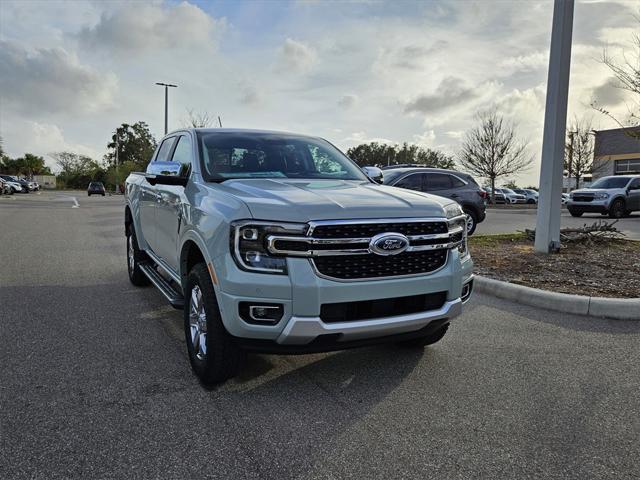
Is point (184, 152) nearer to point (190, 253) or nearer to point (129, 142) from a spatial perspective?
point (190, 253)

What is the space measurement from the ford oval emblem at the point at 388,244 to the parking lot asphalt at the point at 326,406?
0.97 meters

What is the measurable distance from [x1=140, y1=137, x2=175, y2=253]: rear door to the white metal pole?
19.3ft

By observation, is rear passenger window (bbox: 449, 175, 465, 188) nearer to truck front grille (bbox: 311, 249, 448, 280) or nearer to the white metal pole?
the white metal pole

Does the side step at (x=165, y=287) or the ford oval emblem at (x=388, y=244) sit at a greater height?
the ford oval emblem at (x=388, y=244)

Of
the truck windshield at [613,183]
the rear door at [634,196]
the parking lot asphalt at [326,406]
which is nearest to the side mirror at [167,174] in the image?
the parking lot asphalt at [326,406]

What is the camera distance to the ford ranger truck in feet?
9.73

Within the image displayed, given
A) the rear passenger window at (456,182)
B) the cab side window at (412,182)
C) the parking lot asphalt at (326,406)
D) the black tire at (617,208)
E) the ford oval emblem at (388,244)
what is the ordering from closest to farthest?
the parking lot asphalt at (326,406), the ford oval emblem at (388,244), the cab side window at (412,182), the rear passenger window at (456,182), the black tire at (617,208)

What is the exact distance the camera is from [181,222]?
4027 millimetres

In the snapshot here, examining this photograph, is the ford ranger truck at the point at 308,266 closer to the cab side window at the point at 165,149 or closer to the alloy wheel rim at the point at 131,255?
the cab side window at the point at 165,149

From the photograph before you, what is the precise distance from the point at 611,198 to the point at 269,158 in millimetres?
18926

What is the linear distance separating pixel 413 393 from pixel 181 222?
2.14 metres

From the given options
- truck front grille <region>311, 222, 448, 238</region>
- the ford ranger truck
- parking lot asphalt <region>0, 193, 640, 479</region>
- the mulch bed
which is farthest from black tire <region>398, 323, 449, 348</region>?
the mulch bed

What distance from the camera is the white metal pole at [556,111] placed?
8133mm

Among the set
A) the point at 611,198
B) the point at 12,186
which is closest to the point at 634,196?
the point at 611,198
